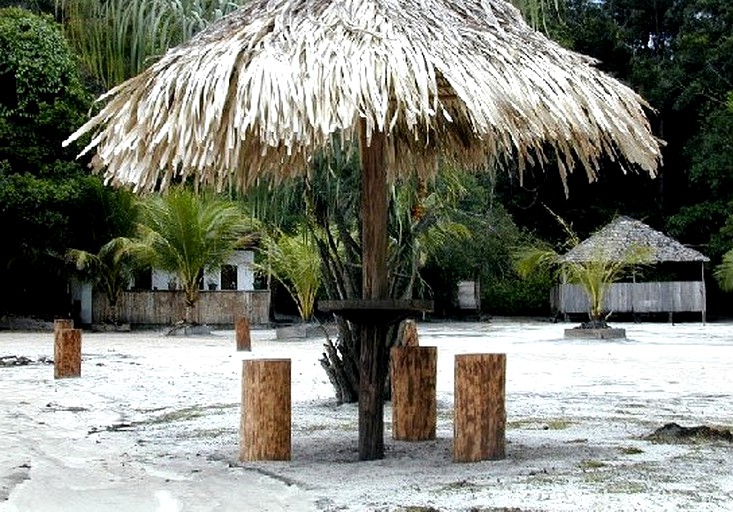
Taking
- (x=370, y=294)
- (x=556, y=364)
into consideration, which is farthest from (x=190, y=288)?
(x=370, y=294)

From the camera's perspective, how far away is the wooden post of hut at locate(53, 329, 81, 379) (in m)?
11.9

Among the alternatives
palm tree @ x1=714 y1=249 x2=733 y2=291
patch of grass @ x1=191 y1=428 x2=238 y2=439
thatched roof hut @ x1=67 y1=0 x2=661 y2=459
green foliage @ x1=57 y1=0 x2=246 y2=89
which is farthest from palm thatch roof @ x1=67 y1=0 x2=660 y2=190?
palm tree @ x1=714 y1=249 x2=733 y2=291

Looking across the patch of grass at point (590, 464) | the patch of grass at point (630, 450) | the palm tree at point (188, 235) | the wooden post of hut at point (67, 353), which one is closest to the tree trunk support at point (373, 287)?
the patch of grass at point (590, 464)

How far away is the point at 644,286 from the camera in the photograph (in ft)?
99.8

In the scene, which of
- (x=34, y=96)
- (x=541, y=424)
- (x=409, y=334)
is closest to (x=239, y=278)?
(x=34, y=96)

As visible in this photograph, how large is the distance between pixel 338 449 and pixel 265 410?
85cm

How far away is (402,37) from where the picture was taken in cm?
536

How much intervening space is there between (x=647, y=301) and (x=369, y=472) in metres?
26.0

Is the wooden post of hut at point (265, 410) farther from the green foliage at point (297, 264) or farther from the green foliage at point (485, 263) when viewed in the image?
the green foliage at point (485, 263)

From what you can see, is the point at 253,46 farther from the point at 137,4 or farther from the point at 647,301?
the point at 647,301

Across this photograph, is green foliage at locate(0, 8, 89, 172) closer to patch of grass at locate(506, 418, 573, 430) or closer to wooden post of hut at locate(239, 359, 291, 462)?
patch of grass at locate(506, 418, 573, 430)

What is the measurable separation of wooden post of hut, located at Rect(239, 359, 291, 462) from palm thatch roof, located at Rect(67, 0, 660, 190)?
1.16 meters

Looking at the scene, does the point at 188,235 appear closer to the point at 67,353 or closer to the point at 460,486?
the point at 67,353

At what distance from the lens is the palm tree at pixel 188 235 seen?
2384 centimetres
